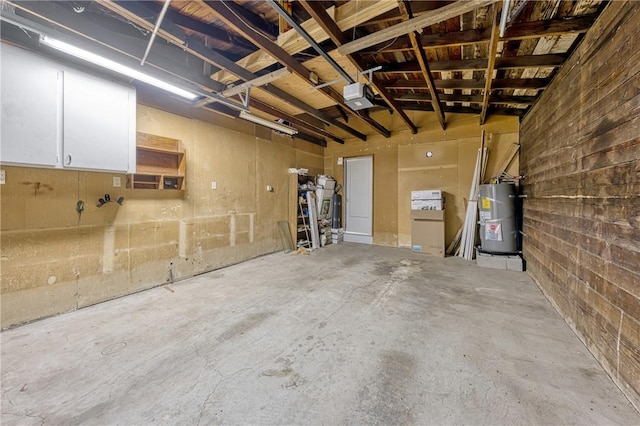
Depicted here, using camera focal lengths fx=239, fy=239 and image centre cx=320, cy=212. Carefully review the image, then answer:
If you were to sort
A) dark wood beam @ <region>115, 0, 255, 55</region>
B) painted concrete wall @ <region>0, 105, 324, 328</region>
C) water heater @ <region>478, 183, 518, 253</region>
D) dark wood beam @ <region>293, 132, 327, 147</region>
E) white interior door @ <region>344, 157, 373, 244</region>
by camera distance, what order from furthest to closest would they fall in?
white interior door @ <region>344, 157, 373, 244</region>, dark wood beam @ <region>293, 132, 327, 147</region>, water heater @ <region>478, 183, 518, 253</region>, painted concrete wall @ <region>0, 105, 324, 328</region>, dark wood beam @ <region>115, 0, 255, 55</region>

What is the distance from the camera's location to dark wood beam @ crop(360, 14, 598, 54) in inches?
84.4

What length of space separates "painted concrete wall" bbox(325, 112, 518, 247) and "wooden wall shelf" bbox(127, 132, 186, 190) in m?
4.22

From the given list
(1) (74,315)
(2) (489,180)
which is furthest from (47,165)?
(2) (489,180)

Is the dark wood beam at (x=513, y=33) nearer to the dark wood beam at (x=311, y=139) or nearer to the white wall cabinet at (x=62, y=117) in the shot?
the white wall cabinet at (x=62, y=117)

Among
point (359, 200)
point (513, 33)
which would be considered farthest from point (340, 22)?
point (359, 200)

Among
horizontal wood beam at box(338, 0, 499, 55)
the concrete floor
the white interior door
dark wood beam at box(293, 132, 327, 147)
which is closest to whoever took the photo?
the concrete floor

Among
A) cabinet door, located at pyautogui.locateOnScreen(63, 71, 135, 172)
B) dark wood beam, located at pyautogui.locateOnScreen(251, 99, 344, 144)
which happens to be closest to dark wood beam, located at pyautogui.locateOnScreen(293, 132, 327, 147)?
dark wood beam, located at pyautogui.locateOnScreen(251, 99, 344, 144)

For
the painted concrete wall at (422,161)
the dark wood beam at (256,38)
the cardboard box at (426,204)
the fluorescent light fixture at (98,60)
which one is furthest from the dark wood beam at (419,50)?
the fluorescent light fixture at (98,60)

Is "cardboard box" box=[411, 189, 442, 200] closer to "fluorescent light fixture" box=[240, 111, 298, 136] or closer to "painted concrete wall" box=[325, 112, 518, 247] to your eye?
"painted concrete wall" box=[325, 112, 518, 247]

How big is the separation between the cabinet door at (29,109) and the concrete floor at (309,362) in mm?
1655

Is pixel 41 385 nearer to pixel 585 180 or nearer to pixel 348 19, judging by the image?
pixel 348 19

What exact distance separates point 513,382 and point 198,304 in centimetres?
298

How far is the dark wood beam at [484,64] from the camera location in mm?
2701

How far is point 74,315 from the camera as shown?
2561mm
